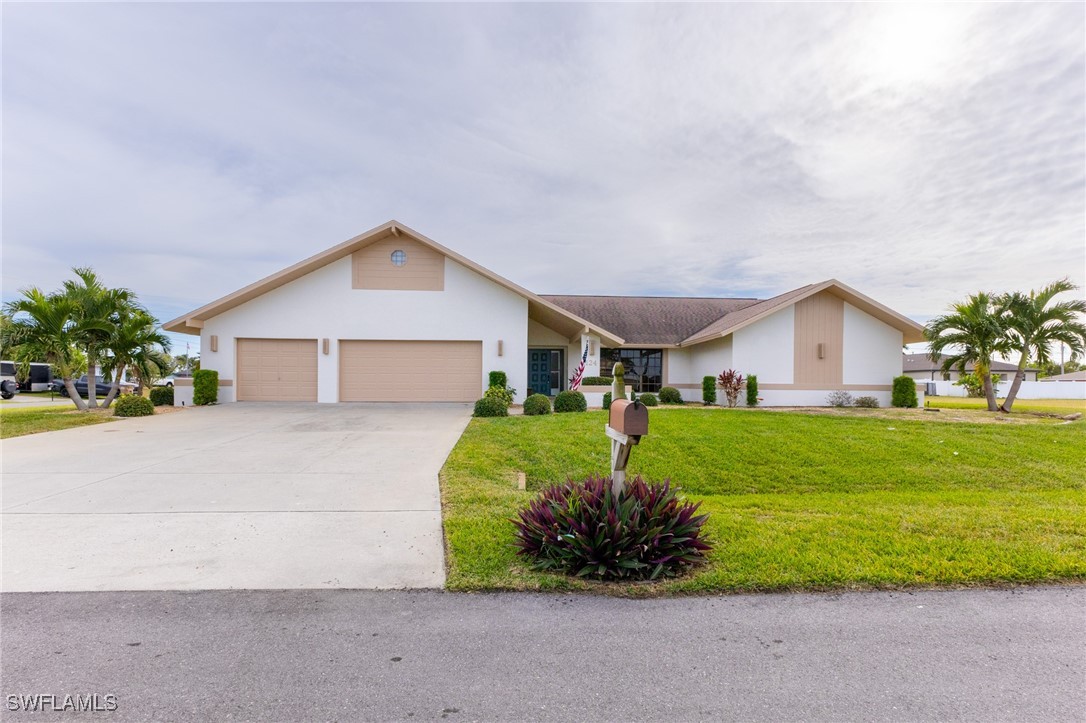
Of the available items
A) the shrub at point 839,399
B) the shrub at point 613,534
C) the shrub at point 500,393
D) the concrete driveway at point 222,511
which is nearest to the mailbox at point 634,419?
the shrub at point 613,534

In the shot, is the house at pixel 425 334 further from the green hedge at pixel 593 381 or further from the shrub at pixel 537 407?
the shrub at pixel 537 407

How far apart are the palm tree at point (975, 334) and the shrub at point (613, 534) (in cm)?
1770

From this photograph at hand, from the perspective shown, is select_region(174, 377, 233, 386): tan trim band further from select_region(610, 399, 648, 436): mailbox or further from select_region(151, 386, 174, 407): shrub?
select_region(610, 399, 648, 436): mailbox

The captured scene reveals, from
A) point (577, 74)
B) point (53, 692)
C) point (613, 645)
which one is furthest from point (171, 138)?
point (613, 645)

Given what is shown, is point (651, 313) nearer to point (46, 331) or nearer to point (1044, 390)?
point (46, 331)

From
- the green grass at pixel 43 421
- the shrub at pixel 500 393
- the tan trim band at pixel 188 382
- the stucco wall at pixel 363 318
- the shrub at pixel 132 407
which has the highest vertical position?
the stucco wall at pixel 363 318

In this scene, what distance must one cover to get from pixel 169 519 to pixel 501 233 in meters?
18.3

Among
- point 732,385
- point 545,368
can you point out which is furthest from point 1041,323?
point 545,368

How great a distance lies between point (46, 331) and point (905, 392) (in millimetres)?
27479

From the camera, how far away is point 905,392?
17.8 m

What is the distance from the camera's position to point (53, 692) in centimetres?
252

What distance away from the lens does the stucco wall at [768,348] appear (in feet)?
59.0

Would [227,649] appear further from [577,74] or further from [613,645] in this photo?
[577,74]

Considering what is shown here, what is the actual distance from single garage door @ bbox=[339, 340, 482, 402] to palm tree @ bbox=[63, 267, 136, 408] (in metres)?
7.00
